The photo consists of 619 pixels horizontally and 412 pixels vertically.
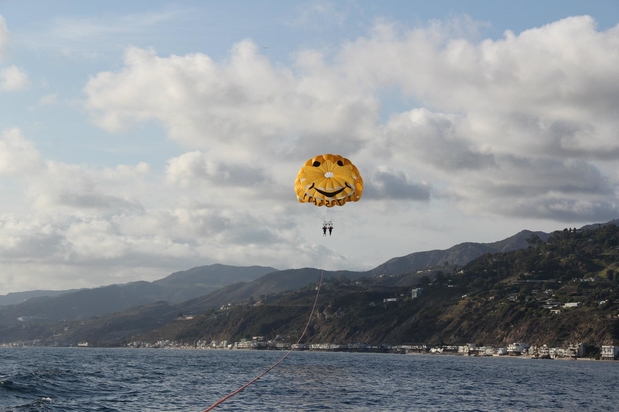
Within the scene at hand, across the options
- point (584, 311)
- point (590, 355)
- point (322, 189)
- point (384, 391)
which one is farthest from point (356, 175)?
point (584, 311)

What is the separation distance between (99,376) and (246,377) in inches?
852

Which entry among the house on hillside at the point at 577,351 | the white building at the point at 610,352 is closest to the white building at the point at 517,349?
the house on hillside at the point at 577,351

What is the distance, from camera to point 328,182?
61844 millimetres

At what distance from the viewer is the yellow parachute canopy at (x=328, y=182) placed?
60688 mm

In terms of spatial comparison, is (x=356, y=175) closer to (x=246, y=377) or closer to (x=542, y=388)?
(x=542, y=388)

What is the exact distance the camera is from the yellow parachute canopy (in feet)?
199

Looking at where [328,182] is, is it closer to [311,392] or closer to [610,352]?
[311,392]

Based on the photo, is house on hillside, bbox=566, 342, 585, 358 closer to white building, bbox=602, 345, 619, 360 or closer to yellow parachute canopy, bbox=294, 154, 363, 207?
white building, bbox=602, 345, 619, 360

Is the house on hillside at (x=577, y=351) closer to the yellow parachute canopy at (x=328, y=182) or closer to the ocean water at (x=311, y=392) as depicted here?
the ocean water at (x=311, y=392)

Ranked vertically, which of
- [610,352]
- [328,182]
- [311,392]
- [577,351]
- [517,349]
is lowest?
[311,392]

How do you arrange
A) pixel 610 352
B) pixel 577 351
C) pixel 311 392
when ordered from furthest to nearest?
pixel 577 351 → pixel 610 352 → pixel 311 392

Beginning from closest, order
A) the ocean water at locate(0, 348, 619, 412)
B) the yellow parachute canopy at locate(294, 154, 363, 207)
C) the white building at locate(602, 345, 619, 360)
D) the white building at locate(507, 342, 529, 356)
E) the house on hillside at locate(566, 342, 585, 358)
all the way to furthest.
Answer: the yellow parachute canopy at locate(294, 154, 363, 207) → the ocean water at locate(0, 348, 619, 412) → the white building at locate(602, 345, 619, 360) → the house on hillside at locate(566, 342, 585, 358) → the white building at locate(507, 342, 529, 356)

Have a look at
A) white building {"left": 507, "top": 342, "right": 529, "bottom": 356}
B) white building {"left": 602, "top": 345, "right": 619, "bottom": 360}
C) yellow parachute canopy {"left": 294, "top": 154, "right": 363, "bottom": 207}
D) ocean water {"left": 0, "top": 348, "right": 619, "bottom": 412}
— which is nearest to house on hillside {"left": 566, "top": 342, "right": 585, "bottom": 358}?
white building {"left": 602, "top": 345, "right": 619, "bottom": 360}

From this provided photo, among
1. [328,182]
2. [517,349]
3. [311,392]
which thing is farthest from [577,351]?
[328,182]
